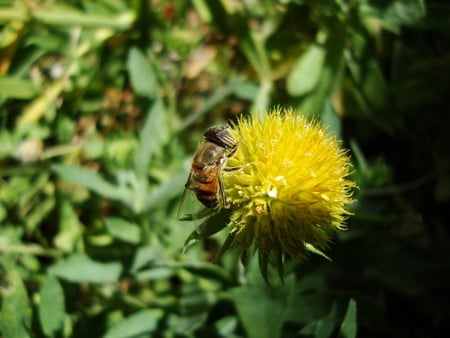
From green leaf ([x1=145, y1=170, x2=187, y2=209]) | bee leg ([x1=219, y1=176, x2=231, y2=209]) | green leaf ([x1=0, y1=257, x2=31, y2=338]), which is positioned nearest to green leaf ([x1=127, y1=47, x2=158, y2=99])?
green leaf ([x1=145, y1=170, x2=187, y2=209])

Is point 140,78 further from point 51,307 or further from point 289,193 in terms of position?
point 289,193

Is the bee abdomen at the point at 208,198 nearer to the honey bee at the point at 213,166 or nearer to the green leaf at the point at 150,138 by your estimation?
the honey bee at the point at 213,166

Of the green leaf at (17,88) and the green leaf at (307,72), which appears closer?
the green leaf at (307,72)

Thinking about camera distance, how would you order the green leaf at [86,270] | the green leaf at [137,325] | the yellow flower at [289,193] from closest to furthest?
1. the yellow flower at [289,193]
2. the green leaf at [137,325]
3. the green leaf at [86,270]

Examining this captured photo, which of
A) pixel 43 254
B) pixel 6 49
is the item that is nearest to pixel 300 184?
pixel 43 254

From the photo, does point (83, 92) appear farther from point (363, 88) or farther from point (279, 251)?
point (279, 251)

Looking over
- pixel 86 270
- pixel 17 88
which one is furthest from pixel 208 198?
pixel 17 88

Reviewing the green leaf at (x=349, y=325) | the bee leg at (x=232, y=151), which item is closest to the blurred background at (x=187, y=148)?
the green leaf at (x=349, y=325)
